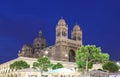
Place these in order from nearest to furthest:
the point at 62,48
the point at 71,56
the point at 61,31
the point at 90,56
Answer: the point at 90,56, the point at 62,48, the point at 61,31, the point at 71,56

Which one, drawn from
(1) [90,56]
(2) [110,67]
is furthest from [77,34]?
(1) [90,56]

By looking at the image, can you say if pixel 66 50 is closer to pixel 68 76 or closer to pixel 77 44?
pixel 77 44

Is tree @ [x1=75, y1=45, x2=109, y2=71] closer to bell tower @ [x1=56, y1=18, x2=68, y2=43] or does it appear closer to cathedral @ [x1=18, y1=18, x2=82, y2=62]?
cathedral @ [x1=18, y1=18, x2=82, y2=62]

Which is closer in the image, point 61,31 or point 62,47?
point 62,47

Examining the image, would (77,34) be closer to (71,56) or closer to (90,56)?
(71,56)

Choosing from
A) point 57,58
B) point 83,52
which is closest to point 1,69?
point 57,58

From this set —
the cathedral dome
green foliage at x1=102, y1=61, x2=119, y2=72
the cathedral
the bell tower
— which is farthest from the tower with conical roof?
green foliage at x1=102, y1=61, x2=119, y2=72

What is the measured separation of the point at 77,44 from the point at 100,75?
85247mm

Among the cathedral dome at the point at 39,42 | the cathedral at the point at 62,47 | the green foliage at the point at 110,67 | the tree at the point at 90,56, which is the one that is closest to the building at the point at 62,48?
the cathedral at the point at 62,47

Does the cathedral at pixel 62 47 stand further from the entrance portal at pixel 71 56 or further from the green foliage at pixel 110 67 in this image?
the green foliage at pixel 110 67

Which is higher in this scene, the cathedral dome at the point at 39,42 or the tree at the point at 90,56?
the cathedral dome at the point at 39,42

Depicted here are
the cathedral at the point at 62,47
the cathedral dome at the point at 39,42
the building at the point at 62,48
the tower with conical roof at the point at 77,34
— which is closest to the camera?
the building at the point at 62,48

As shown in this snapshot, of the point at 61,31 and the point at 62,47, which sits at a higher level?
the point at 61,31

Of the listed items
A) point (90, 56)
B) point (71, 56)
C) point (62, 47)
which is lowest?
point (90, 56)
